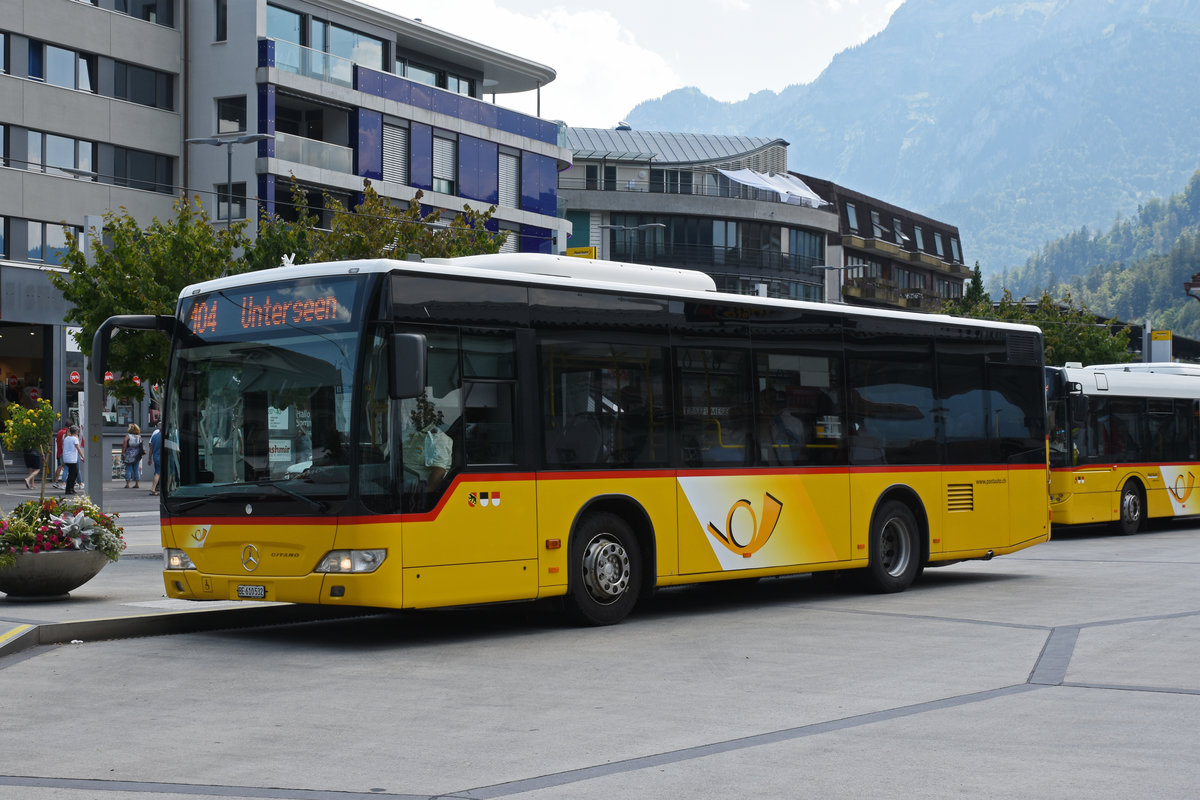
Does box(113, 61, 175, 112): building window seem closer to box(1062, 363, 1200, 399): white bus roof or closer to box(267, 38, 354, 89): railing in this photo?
box(267, 38, 354, 89): railing

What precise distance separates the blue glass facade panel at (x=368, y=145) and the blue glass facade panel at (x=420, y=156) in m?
1.40

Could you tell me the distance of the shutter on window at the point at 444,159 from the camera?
5206 centimetres

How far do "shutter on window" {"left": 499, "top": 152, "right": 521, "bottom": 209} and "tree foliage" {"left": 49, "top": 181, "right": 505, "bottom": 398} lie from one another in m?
20.3

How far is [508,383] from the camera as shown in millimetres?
12102

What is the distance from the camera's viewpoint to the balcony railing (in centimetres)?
4556

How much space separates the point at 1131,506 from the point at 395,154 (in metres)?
30.0

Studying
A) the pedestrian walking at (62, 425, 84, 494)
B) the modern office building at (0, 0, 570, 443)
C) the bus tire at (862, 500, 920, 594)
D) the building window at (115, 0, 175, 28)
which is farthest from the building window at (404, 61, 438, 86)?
the bus tire at (862, 500, 920, 594)

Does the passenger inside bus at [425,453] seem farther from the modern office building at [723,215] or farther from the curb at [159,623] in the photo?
the modern office building at [723,215]

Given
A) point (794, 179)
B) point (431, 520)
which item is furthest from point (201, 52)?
point (794, 179)


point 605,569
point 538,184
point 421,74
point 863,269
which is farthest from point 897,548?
point 863,269

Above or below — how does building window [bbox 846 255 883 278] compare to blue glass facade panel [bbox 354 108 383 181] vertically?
above

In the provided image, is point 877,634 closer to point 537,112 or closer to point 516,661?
point 516,661

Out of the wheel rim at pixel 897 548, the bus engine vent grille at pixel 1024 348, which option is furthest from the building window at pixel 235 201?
the wheel rim at pixel 897 548

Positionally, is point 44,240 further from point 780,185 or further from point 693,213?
point 780,185
